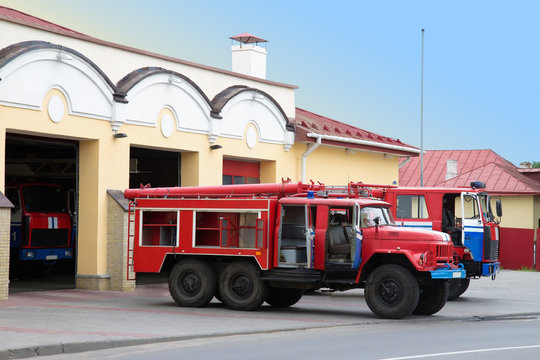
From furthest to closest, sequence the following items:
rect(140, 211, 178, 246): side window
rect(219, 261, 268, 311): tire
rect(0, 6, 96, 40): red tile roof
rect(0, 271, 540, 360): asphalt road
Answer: rect(0, 6, 96, 40): red tile roof → rect(140, 211, 178, 246): side window → rect(219, 261, 268, 311): tire → rect(0, 271, 540, 360): asphalt road

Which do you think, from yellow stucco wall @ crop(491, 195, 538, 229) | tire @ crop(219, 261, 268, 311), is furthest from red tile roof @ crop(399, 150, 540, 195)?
tire @ crop(219, 261, 268, 311)

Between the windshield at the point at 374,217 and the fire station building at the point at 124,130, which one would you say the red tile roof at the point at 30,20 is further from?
the windshield at the point at 374,217

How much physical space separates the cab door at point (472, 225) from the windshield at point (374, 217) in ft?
13.0

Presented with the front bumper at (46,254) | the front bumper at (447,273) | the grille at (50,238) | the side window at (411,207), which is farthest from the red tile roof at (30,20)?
the front bumper at (447,273)

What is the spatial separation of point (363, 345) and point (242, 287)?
5.49m

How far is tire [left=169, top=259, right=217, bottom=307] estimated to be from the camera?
18.9 m

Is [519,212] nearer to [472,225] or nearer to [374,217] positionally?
[472,225]

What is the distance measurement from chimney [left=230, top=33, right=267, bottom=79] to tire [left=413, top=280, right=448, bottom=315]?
13.9m

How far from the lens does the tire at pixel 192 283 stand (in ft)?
62.0

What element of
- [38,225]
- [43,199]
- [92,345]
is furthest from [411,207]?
[92,345]

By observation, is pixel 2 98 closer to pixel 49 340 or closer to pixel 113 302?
pixel 113 302

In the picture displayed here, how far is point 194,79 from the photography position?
83.6 ft

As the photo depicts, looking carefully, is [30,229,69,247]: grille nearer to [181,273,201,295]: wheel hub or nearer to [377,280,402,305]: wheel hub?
[181,273,201,295]: wheel hub

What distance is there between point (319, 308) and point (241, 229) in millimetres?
2633
